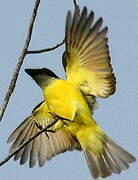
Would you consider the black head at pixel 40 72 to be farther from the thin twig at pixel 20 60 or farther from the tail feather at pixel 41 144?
the tail feather at pixel 41 144

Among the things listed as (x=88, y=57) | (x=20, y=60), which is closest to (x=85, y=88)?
(x=88, y=57)

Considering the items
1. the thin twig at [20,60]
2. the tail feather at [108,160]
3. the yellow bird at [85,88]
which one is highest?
the thin twig at [20,60]

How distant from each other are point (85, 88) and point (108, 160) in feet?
1.70

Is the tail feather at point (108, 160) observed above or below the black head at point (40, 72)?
below

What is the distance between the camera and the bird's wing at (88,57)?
340 cm

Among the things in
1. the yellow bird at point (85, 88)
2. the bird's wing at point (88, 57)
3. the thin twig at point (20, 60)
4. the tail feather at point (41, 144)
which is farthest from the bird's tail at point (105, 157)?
the thin twig at point (20, 60)

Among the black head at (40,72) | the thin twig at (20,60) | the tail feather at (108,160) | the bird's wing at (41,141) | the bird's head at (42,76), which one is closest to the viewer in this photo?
the thin twig at (20,60)

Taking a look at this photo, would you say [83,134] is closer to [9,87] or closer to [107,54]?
[107,54]

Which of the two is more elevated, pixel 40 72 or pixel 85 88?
pixel 40 72

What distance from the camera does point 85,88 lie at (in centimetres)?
372

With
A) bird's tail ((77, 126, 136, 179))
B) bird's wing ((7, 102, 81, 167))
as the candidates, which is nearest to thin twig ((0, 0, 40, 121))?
bird's tail ((77, 126, 136, 179))

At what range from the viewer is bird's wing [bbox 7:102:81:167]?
434 centimetres

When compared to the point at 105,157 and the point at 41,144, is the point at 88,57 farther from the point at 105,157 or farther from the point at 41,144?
the point at 41,144

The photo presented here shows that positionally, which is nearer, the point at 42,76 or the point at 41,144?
the point at 42,76
